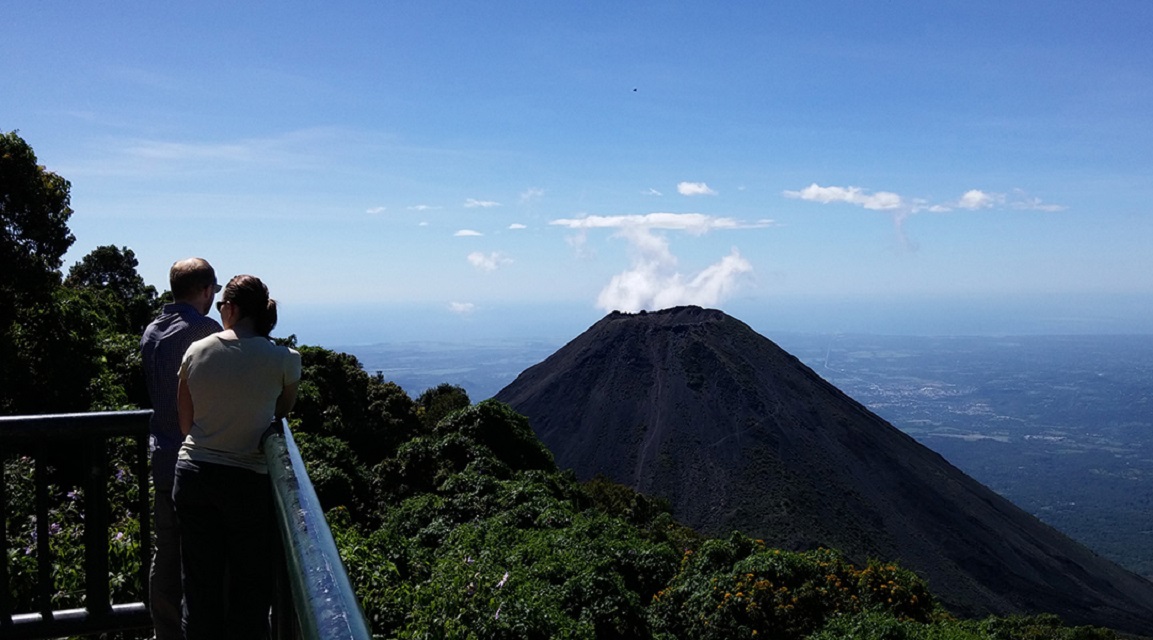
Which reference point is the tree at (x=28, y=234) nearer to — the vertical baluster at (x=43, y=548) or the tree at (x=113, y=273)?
the vertical baluster at (x=43, y=548)

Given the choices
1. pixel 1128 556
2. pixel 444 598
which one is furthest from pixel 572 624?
pixel 1128 556

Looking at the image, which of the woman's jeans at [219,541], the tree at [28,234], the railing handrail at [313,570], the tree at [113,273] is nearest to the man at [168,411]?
the woman's jeans at [219,541]

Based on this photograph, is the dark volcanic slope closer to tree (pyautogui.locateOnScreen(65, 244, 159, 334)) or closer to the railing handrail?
tree (pyautogui.locateOnScreen(65, 244, 159, 334))

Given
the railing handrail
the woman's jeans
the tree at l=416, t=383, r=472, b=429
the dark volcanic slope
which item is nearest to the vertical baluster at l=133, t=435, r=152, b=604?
the woman's jeans

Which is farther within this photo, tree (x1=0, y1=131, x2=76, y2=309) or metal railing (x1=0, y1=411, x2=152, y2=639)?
tree (x1=0, y1=131, x2=76, y2=309)

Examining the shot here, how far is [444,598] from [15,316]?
9.15 metres

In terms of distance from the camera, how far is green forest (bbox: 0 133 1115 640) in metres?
7.04

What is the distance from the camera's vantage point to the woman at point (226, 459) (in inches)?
98.9

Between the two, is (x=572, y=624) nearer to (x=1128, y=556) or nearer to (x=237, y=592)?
(x=237, y=592)

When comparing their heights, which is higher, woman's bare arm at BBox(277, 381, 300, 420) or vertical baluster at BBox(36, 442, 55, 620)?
woman's bare arm at BBox(277, 381, 300, 420)

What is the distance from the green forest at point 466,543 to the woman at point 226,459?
2.77 meters

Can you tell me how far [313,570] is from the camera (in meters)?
1.10

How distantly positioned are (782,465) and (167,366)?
59.4 metres

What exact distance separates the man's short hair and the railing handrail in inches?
75.1
